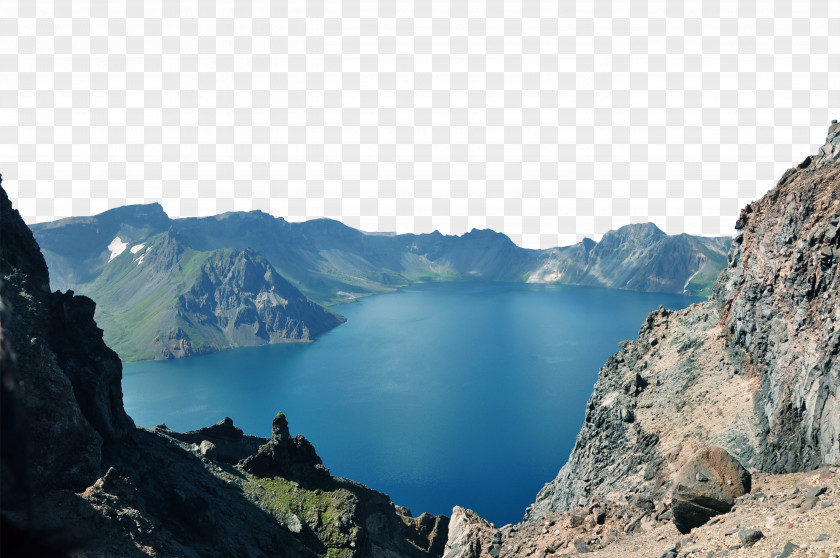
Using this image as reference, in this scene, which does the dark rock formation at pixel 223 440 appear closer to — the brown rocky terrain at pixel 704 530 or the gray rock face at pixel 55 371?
the gray rock face at pixel 55 371

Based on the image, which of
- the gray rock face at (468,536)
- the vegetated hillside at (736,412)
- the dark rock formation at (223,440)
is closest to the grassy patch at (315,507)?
the gray rock face at (468,536)

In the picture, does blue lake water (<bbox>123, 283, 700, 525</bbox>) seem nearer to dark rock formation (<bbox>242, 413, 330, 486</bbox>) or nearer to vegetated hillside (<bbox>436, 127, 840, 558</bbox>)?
dark rock formation (<bbox>242, 413, 330, 486</bbox>)

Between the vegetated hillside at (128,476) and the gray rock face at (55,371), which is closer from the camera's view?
the vegetated hillside at (128,476)

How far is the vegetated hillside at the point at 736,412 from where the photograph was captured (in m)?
26.5

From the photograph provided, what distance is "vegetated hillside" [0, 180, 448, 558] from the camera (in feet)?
111

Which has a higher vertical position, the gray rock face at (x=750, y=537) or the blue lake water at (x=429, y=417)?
the gray rock face at (x=750, y=537)

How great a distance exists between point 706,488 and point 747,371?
2552 cm

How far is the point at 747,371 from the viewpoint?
47.1m

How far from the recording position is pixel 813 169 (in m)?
43.4

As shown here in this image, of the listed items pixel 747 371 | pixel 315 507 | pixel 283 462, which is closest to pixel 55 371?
pixel 283 462

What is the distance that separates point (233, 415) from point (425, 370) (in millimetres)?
68428

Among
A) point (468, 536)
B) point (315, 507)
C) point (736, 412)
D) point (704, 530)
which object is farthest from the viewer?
point (315, 507)

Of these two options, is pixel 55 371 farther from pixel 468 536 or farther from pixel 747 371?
pixel 747 371

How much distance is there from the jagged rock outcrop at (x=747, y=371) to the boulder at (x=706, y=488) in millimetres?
6249
